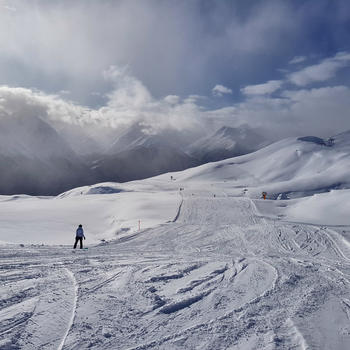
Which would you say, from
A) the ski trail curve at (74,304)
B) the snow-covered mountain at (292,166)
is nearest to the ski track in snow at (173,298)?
the ski trail curve at (74,304)

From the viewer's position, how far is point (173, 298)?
349 inches

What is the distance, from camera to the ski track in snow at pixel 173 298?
262 inches

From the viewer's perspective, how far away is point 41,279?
10.1 m

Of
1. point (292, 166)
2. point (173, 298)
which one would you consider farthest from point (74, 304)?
point (292, 166)

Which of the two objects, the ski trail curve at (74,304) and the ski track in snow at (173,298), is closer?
the ski trail curve at (74,304)

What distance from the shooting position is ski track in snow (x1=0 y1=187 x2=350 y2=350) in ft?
21.9

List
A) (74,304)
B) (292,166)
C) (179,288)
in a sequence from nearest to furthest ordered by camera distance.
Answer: (74,304) < (179,288) < (292,166)

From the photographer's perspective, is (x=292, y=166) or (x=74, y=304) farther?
(x=292, y=166)

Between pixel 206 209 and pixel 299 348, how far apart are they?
29.4m

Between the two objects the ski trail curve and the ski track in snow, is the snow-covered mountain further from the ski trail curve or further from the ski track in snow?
the ski trail curve

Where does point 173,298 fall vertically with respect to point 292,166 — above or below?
below

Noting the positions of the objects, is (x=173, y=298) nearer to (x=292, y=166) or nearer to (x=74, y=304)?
(x=74, y=304)


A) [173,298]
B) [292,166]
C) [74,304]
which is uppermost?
[292,166]

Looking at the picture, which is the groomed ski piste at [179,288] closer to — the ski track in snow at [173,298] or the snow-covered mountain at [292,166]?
the ski track in snow at [173,298]
